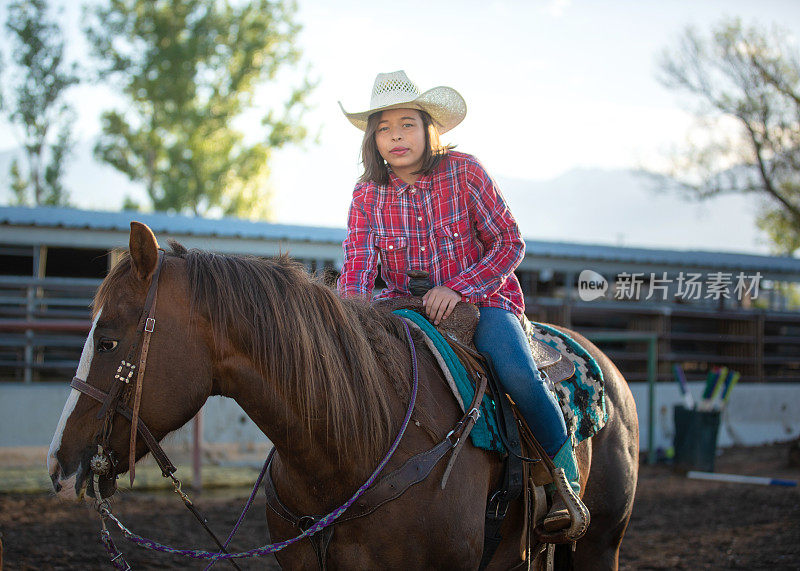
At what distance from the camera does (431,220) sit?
105 inches

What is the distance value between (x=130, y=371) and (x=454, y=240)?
4.46ft

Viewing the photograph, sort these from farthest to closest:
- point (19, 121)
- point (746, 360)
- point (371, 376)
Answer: point (19, 121) < point (746, 360) < point (371, 376)

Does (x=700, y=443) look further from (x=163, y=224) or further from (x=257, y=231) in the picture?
(x=163, y=224)

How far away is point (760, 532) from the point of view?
18.2 feet

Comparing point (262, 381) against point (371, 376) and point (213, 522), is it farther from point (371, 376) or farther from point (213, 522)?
point (213, 522)

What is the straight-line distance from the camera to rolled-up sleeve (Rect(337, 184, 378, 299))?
2688 mm

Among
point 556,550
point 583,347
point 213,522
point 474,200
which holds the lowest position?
point 213,522

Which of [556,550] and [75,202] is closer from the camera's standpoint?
[556,550]

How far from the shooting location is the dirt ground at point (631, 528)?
4559mm

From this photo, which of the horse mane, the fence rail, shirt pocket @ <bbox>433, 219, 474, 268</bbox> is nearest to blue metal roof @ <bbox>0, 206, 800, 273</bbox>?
the fence rail

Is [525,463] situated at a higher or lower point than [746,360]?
higher

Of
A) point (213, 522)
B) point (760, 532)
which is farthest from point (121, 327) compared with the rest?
point (760, 532)

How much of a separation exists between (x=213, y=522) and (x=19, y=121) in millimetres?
27372

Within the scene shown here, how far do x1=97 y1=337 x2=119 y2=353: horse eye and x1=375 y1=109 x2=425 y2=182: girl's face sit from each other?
51.4 inches
